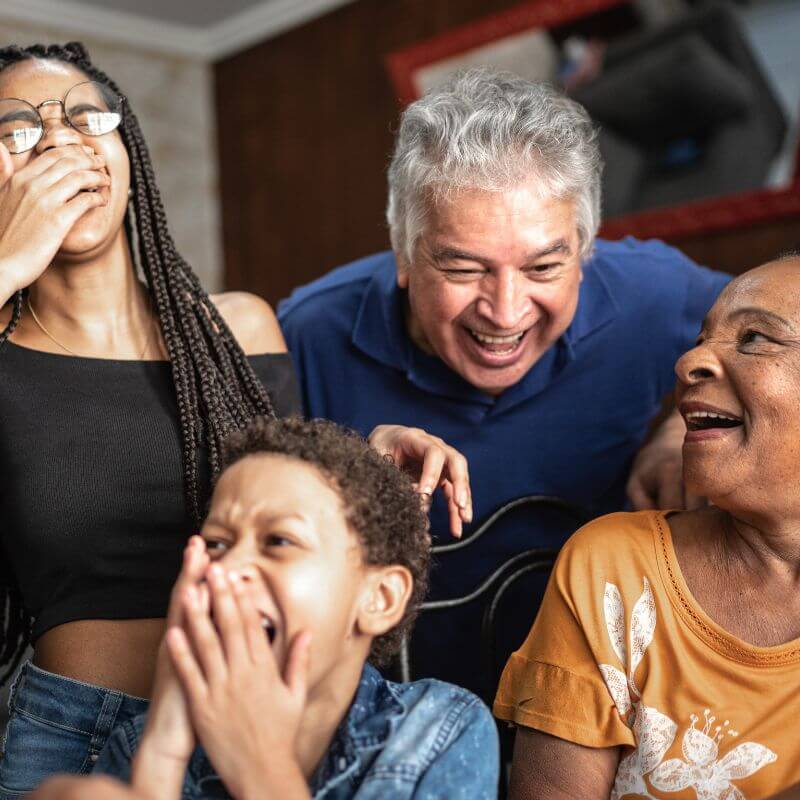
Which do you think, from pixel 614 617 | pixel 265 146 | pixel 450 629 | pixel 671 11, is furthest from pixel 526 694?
pixel 265 146

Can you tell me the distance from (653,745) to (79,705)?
0.80 meters

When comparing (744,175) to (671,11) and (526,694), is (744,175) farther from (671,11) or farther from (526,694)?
(526,694)

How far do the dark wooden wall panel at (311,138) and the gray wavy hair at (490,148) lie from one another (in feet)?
8.70

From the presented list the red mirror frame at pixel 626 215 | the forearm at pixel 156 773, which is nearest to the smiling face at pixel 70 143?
the forearm at pixel 156 773

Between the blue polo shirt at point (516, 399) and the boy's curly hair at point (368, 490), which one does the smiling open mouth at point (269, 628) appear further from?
the blue polo shirt at point (516, 399)

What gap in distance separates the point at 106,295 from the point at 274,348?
341mm

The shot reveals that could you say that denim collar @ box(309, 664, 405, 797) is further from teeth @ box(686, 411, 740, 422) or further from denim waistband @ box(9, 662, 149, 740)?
teeth @ box(686, 411, 740, 422)

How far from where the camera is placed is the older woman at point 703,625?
Result: 4.42 ft

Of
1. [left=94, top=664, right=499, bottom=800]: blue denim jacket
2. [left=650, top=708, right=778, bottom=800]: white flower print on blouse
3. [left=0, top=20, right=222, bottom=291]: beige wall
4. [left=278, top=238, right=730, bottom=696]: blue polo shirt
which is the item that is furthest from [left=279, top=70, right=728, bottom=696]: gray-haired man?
[left=0, top=20, right=222, bottom=291]: beige wall

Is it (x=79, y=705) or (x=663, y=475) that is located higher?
(x=663, y=475)

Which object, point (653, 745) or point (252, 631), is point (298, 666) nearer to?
point (252, 631)

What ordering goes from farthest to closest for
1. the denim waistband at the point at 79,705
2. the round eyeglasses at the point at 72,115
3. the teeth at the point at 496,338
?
the teeth at the point at 496,338 → the round eyeglasses at the point at 72,115 → the denim waistband at the point at 79,705

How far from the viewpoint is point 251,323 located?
76.2 inches

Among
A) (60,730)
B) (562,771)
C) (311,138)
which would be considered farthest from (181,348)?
(311,138)
